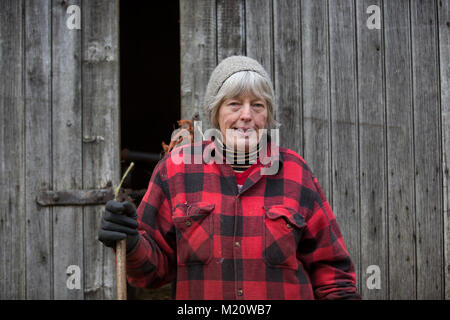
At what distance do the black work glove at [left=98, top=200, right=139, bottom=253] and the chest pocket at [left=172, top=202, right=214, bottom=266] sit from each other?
0.74 ft

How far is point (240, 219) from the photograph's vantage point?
1.31m

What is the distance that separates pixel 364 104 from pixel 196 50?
3.39ft

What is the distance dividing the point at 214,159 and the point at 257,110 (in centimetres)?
26

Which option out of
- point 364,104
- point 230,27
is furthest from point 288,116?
point 230,27

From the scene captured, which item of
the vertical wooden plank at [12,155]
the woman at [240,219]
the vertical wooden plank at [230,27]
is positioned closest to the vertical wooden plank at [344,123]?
the vertical wooden plank at [230,27]

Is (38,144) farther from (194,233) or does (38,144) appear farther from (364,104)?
(364,104)

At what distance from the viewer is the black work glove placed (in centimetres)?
108

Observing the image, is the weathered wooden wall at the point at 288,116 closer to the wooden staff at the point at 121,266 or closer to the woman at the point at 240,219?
the woman at the point at 240,219

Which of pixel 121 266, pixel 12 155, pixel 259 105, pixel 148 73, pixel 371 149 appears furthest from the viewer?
pixel 148 73

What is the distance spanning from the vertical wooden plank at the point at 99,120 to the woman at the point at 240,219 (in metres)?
0.70

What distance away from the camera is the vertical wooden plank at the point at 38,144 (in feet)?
6.35

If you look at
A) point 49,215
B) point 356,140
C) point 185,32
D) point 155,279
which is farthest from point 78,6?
point 356,140

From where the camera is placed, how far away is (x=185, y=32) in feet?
6.53

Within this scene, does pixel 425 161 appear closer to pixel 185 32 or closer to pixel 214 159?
pixel 214 159
